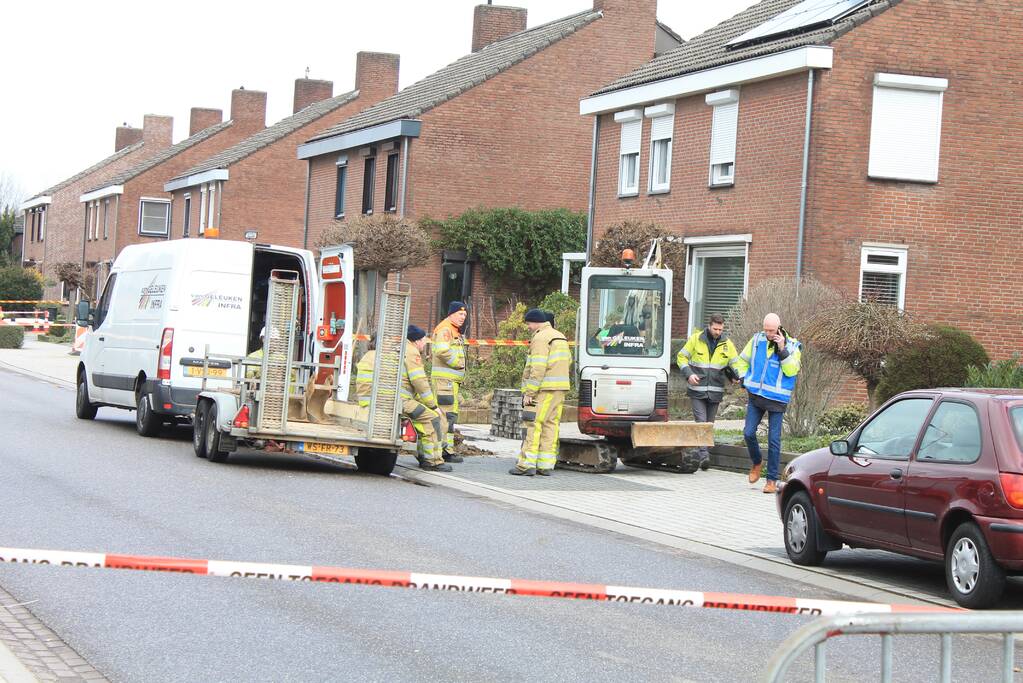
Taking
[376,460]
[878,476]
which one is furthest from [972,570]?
[376,460]

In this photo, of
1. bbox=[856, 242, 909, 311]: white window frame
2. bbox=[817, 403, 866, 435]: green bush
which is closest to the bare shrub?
bbox=[817, 403, 866, 435]: green bush

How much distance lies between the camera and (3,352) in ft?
147

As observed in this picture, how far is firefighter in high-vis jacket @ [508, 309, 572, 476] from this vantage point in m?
16.0

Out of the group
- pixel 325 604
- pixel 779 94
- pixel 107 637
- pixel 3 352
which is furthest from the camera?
pixel 3 352

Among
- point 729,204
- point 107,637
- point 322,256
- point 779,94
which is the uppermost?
point 779,94

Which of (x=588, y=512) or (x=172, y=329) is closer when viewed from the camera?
(x=588, y=512)

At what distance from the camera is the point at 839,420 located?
19.0 m

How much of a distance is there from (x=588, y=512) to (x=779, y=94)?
43.5 ft

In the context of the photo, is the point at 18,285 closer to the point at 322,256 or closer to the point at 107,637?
the point at 322,256

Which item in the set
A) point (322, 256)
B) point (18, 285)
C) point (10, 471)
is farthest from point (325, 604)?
point (18, 285)

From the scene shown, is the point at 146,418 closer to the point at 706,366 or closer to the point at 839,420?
the point at 706,366

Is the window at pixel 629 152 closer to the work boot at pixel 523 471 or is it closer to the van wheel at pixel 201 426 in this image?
the work boot at pixel 523 471

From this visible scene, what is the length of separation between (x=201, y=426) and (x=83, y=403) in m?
5.60

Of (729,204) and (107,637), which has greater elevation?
(729,204)
